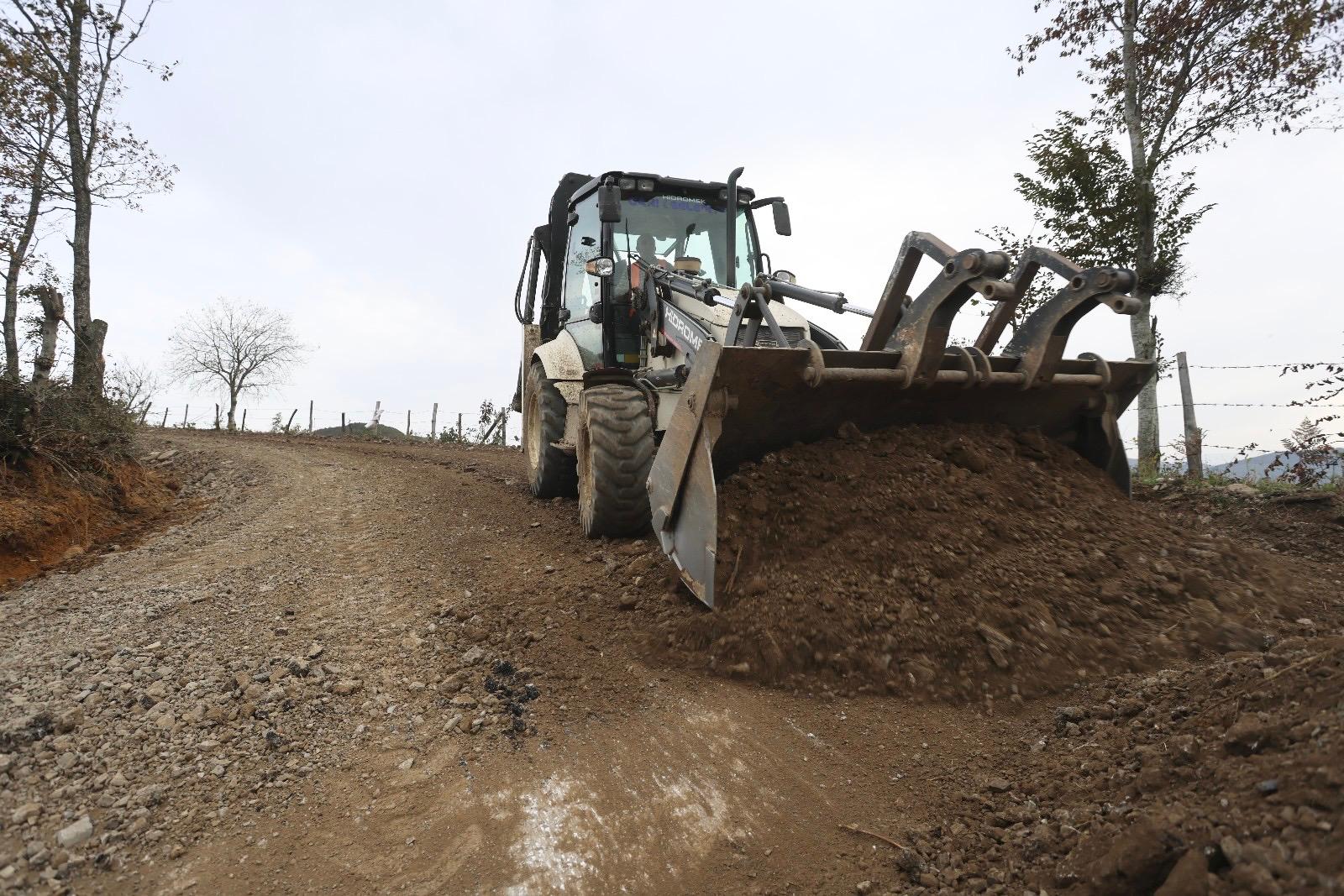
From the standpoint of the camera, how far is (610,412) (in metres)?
5.30

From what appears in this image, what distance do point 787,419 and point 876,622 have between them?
115cm

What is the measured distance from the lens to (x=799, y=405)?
4012 millimetres

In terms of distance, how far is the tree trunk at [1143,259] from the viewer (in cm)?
920

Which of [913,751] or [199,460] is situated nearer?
[913,751]

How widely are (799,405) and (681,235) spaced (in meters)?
3.13

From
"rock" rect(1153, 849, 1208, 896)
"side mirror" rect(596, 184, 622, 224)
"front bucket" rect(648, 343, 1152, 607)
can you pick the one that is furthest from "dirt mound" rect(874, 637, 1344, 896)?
"side mirror" rect(596, 184, 622, 224)

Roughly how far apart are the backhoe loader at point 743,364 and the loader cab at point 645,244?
0.02 meters

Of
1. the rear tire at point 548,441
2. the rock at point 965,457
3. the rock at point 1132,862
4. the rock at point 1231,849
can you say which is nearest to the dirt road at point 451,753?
the rock at point 1132,862

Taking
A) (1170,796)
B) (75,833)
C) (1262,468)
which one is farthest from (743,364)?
(1262,468)

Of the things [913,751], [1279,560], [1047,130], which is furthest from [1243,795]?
[1047,130]

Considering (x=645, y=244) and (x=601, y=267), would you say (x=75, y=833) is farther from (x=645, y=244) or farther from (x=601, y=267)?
(x=645, y=244)

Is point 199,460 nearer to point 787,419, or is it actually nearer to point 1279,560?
point 787,419

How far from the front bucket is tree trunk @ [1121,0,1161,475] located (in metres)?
5.45

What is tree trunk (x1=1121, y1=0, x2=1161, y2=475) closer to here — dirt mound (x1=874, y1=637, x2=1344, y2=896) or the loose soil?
dirt mound (x1=874, y1=637, x2=1344, y2=896)
